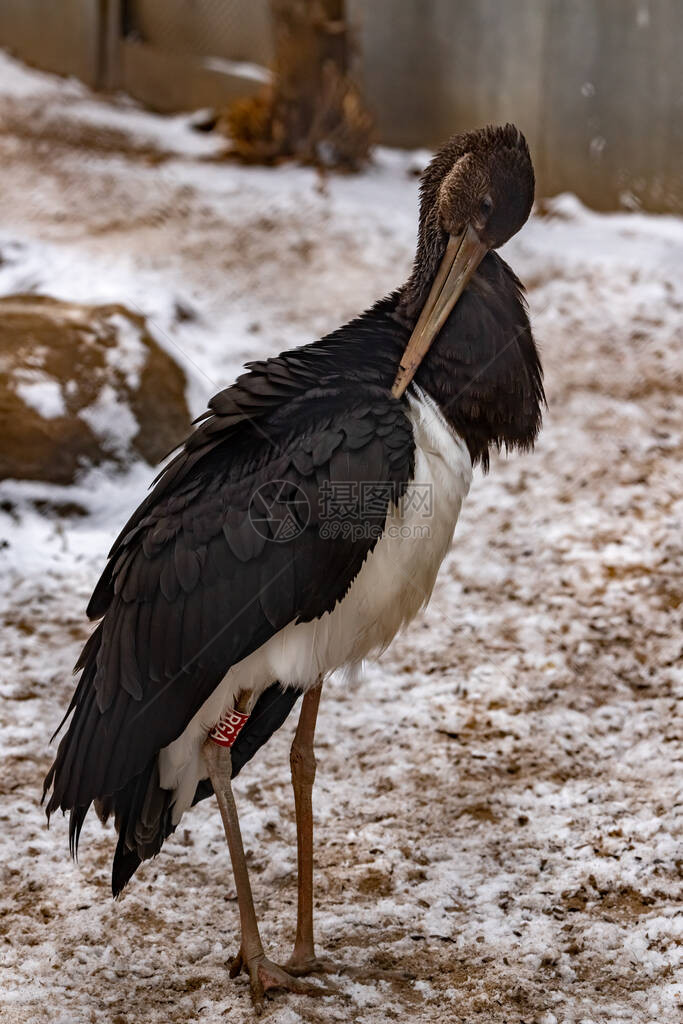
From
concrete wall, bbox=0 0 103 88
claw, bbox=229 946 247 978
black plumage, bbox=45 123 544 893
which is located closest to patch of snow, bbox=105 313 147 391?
black plumage, bbox=45 123 544 893

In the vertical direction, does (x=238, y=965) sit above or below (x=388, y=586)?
below

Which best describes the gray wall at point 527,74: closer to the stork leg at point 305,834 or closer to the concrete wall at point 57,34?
the concrete wall at point 57,34

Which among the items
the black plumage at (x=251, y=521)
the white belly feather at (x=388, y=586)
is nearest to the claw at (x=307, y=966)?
the black plumage at (x=251, y=521)

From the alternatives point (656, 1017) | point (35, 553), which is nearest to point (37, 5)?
point (35, 553)

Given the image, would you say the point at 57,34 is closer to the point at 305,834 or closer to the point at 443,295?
the point at 443,295

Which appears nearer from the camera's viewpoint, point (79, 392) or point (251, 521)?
point (251, 521)

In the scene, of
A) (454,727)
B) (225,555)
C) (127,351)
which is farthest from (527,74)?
(225,555)

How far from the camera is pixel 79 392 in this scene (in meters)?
4.82

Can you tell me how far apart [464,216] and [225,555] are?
3.16ft

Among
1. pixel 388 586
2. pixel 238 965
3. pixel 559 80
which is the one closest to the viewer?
pixel 388 586

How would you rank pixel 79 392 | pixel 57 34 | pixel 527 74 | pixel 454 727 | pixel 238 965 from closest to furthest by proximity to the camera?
1. pixel 238 965
2. pixel 454 727
3. pixel 79 392
4. pixel 527 74
5. pixel 57 34

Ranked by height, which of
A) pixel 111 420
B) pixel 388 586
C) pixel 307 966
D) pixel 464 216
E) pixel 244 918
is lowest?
pixel 307 966

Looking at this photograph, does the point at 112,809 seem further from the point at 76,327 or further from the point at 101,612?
the point at 76,327

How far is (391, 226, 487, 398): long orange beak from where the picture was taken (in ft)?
8.64
